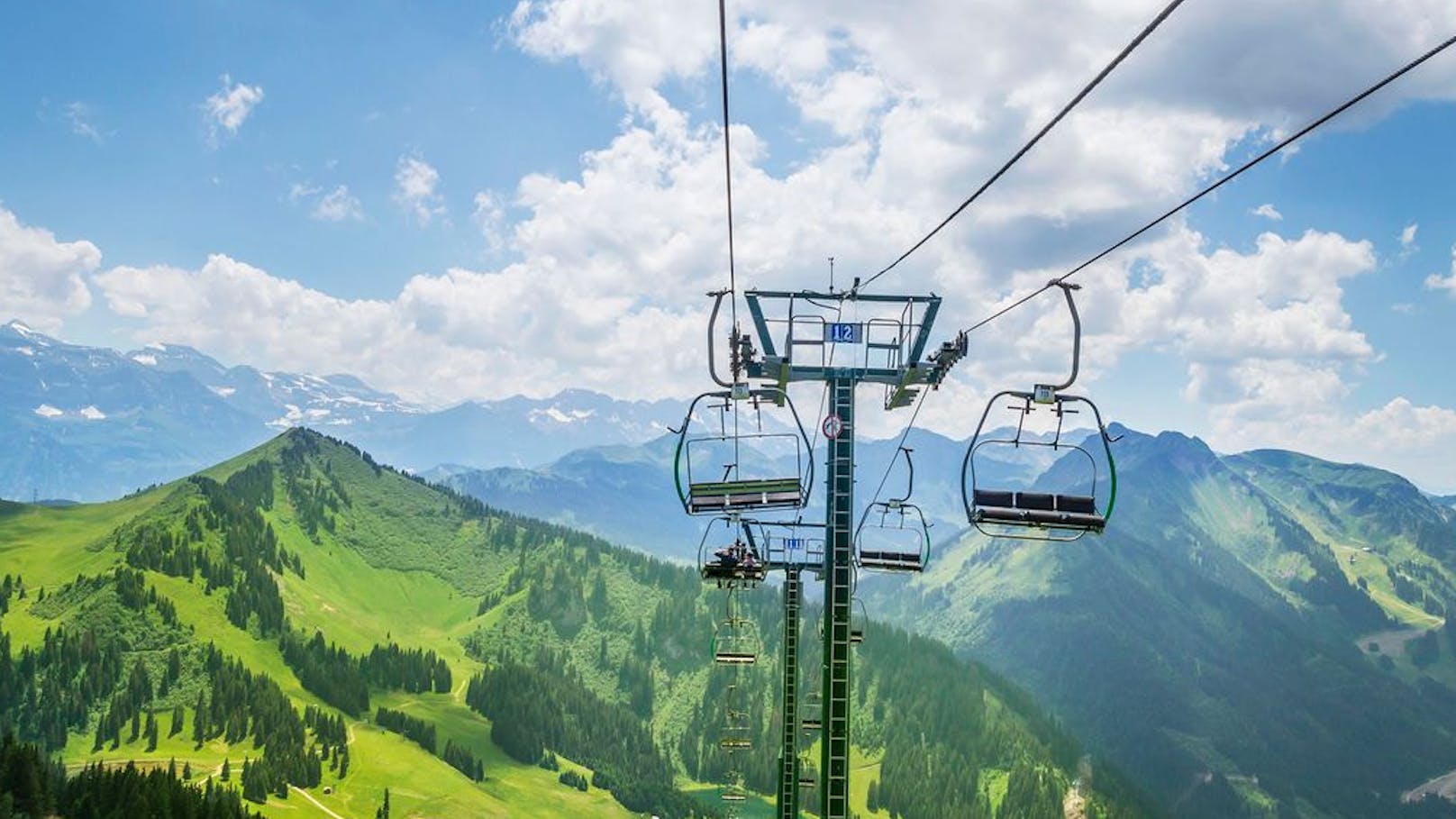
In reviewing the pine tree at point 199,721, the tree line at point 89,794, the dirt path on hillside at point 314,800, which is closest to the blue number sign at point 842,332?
the tree line at point 89,794

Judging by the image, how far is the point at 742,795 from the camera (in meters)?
53.5

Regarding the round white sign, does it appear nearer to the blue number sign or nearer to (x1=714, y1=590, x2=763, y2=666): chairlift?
the blue number sign

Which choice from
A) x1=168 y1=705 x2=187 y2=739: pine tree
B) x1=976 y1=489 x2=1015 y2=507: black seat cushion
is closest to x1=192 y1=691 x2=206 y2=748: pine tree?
x1=168 y1=705 x2=187 y2=739: pine tree

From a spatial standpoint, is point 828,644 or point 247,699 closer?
point 828,644

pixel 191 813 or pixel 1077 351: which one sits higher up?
pixel 1077 351

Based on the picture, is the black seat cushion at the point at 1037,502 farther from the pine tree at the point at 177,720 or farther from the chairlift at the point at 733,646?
the pine tree at the point at 177,720

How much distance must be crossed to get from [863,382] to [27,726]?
207 meters

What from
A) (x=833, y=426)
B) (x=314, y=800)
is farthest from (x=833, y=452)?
(x=314, y=800)

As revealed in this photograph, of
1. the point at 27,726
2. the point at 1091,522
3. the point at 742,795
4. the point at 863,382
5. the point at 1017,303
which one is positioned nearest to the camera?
the point at 1091,522

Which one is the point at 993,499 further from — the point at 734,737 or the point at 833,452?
the point at 734,737

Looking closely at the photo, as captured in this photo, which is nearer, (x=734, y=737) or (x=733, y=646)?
(x=733, y=646)

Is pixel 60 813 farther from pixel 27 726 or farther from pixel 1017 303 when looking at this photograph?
pixel 1017 303

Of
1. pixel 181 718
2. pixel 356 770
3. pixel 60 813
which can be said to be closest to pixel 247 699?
pixel 181 718

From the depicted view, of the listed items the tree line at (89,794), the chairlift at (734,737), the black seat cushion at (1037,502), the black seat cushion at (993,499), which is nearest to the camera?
the black seat cushion at (1037,502)
